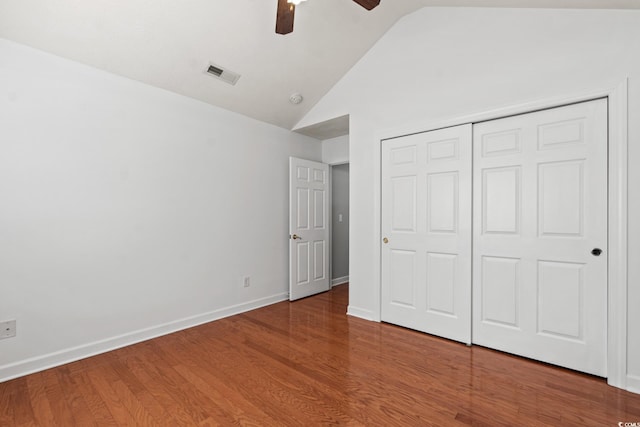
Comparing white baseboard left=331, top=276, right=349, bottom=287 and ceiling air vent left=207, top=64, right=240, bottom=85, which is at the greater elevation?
ceiling air vent left=207, top=64, right=240, bottom=85

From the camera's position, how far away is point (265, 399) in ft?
6.43

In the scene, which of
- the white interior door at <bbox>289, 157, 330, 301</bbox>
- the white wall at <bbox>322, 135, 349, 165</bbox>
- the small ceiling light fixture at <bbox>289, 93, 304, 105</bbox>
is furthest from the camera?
the white wall at <bbox>322, 135, 349, 165</bbox>

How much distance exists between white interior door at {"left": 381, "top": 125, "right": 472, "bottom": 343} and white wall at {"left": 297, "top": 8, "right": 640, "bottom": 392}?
0.17 m

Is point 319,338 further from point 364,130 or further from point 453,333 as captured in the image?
point 364,130

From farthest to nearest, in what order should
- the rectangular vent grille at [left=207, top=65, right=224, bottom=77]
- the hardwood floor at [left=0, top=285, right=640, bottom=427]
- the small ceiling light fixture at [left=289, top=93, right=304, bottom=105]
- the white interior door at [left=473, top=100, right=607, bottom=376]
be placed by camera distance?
→ the small ceiling light fixture at [left=289, top=93, right=304, bottom=105] < the rectangular vent grille at [left=207, top=65, right=224, bottom=77] < the white interior door at [left=473, top=100, right=607, bottom=376] < the hardwood floor at [left=0, top=285, right=640, bottom=427]

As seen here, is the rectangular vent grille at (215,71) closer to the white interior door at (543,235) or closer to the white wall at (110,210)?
the white wall at (110,210)

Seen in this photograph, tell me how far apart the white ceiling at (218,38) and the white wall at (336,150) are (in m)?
1.05

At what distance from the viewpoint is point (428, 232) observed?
119 inches

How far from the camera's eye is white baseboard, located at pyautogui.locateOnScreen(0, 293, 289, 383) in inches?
88.8

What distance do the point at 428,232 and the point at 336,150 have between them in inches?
88.0

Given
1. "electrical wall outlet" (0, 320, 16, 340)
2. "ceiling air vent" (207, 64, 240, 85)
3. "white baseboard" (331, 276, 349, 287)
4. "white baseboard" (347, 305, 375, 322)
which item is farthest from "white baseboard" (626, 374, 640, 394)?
"electrical wall outlet" (0, 320, 16, 340)

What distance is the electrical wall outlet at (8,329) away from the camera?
2191 millimetres

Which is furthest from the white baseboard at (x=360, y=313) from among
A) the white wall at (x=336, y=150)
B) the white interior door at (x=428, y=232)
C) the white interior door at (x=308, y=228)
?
the white wall at (x=336, y=150)

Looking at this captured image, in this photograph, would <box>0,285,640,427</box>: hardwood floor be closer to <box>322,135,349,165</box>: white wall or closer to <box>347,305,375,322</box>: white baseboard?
<box>347,305,375,322</box>: white baseboard
